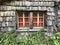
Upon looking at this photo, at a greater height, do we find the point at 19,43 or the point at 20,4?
the point at 20,4

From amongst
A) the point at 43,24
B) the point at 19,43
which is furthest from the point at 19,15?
the point at 19,43

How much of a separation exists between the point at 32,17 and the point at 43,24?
0.55 metres

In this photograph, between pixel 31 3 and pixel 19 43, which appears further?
pixel 31 3

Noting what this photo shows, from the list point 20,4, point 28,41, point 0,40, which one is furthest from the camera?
point 20,4

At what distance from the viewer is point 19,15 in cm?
767

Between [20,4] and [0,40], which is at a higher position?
[20,4]

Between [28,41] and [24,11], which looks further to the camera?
[24,11]

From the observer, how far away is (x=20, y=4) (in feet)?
24.4

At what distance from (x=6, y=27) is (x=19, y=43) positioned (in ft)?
5.05

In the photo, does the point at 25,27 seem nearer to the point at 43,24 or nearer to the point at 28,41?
the point at 43,24

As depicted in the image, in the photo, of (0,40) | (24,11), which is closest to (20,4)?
(24,11)

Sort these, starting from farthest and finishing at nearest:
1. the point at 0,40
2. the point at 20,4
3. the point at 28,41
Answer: the point at 20,4 < the point at 0,40 < the point at 28,41

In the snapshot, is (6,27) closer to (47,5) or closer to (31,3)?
(31,3)

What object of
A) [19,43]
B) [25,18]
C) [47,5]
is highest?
[47,5]
